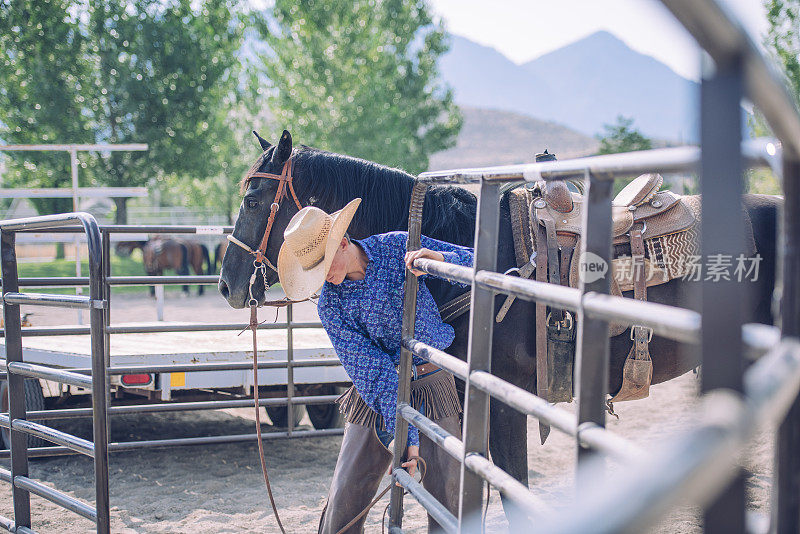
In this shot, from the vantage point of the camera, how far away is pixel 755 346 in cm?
86

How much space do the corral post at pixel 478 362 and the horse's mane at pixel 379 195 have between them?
108 cm

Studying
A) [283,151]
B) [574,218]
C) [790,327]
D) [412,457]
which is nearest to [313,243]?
[412,457]

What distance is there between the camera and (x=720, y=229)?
2.39 ft

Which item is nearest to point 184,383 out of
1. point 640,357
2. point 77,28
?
point 640,357

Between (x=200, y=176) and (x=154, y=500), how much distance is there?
17.1 m

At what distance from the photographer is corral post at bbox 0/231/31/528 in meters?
3.09

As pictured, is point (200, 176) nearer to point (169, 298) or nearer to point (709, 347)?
point (169, 298)

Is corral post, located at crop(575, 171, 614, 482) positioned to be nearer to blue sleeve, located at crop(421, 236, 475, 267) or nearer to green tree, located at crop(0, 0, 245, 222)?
blue sleeve, located at crop(421, 236, 475, 267)

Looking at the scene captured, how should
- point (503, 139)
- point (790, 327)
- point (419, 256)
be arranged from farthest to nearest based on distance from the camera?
1. point (503, 139)
2. point (419, 256)
3. point (790, 327)

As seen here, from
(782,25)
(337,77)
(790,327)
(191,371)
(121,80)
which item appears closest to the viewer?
(790,327)

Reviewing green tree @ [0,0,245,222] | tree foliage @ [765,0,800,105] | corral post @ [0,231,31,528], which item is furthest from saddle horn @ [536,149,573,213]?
green tree @ [0,0,245,222]

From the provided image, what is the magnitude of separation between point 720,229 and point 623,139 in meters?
17.5

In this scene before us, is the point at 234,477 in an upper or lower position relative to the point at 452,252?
lower

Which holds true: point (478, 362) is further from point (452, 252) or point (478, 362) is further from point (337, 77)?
point (337, 77)
